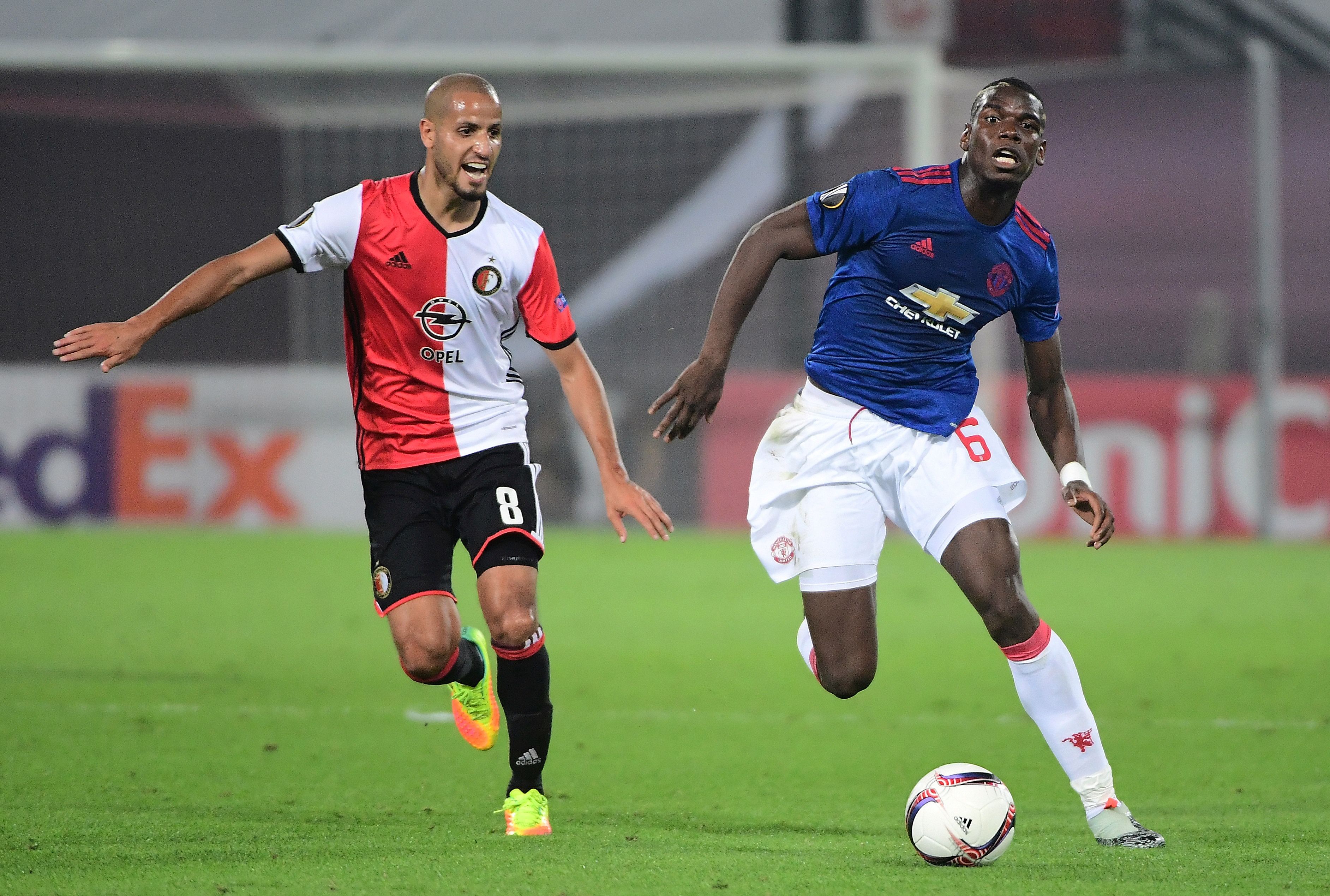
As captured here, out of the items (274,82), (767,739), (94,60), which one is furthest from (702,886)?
(274,82)

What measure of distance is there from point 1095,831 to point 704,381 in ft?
5.40

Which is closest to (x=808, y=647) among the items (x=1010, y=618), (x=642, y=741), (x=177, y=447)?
(x=1010, y=618)

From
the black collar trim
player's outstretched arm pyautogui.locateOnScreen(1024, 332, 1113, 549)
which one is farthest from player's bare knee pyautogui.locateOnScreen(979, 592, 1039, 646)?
the black collar trim

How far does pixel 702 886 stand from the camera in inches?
159

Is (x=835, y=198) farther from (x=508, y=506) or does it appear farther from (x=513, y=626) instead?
(x=513, y=626)

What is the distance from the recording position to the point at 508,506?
5148 millimetres

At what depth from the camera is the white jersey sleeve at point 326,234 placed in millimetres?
4973

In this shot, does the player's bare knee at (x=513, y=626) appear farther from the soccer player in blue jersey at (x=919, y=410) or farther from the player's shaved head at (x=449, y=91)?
the player's shaved head at (x=449, y=91)

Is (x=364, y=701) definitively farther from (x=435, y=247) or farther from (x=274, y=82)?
A: (x=274, y=82)

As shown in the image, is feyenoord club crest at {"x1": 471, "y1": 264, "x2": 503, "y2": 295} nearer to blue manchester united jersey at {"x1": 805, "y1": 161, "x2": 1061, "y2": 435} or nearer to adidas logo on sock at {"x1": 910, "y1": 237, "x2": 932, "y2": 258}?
blue manchester united jersey at {"x1": 805, "y1": 161, "x2": 1061, "y2": 435}

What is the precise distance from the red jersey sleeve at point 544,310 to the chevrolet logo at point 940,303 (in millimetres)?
1028

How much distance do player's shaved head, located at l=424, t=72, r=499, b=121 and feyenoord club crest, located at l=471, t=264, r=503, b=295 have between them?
465 millimetres

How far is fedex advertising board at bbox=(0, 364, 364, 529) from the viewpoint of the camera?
1493 centimetres

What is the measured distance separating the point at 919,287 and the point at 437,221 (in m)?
1.47
